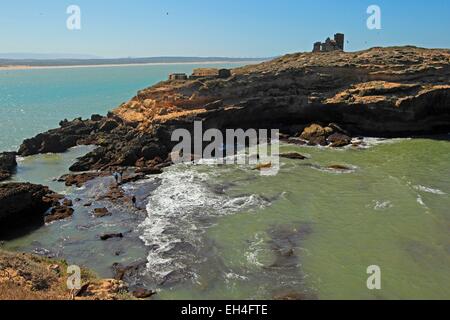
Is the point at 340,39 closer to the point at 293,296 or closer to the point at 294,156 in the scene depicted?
the point at 294,156

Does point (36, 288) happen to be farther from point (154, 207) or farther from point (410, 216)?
point (410, 216)

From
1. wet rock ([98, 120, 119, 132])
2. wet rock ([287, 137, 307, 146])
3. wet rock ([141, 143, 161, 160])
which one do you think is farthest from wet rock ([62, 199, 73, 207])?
wet rock ([98, 120, 119, 132])

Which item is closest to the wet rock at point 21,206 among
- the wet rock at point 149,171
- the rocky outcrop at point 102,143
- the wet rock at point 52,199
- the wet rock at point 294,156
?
the wet rock at point 52,199

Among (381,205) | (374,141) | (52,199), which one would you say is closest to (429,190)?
(381,205)

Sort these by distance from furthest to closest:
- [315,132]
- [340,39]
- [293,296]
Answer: [340,39] → [315,132] → [293,296]

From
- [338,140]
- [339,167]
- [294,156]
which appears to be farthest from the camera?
[338,140]
